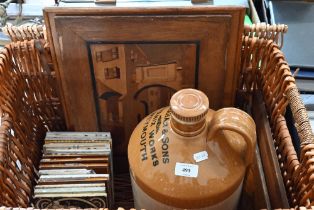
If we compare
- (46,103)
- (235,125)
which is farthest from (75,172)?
(235,125)

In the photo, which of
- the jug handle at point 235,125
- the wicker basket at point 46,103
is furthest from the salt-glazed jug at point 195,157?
the wicker basket at point 46,103

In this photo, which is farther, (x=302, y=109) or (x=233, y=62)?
(x=233, y=62)

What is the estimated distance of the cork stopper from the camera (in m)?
0.69

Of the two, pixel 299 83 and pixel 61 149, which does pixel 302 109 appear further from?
pixel 61 149

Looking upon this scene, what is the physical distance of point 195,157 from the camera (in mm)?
715

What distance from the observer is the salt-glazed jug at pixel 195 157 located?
703 millimetres

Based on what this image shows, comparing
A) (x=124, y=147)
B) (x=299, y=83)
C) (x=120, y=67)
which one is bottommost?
(x=124, y=147)

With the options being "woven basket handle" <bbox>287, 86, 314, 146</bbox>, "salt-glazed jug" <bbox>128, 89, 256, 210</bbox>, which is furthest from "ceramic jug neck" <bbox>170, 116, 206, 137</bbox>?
"woven basket handle" <bbox>287, 86, 314, 146</bbox>

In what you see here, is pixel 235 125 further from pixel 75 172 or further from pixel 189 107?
pixel 75 172

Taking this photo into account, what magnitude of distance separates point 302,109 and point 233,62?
18cm

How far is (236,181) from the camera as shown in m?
0.73

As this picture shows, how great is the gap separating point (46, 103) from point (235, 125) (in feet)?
1.56

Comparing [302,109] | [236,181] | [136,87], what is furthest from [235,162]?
[136,87]

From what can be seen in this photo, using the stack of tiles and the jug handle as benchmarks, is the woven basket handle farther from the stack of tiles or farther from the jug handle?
the stack of tiles
